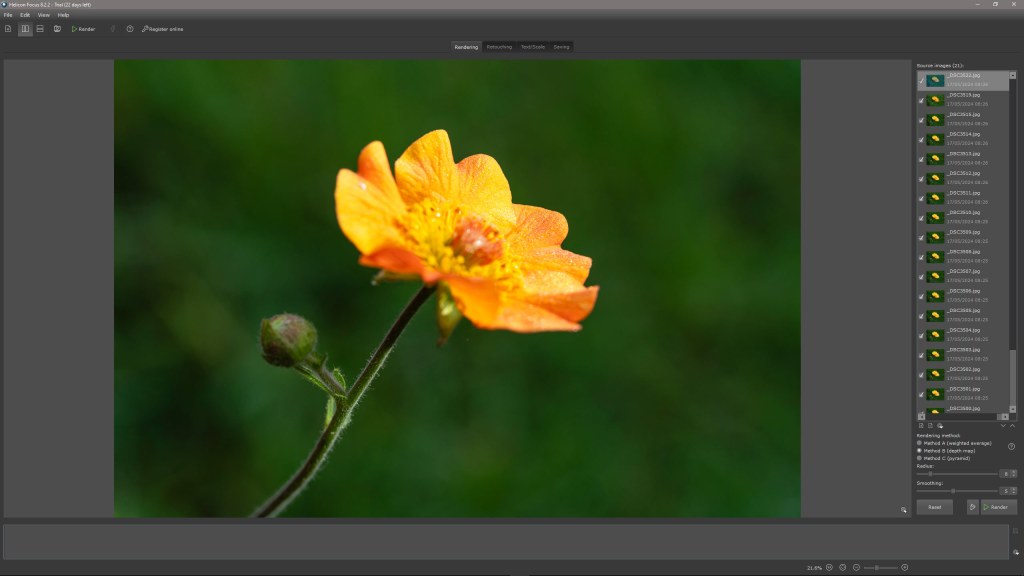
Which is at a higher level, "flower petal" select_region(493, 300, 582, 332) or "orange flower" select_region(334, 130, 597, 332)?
"orange flower" select_region(334, 130, 597, 332)

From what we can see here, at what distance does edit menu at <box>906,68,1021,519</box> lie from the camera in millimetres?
2861

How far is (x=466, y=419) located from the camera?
460 cm

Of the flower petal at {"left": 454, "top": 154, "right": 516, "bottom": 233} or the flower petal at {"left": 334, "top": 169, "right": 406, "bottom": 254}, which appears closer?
the flower petal at {"left": 334, "top": 169, "right": 406, "bottom": 254}

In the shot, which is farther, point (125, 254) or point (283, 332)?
point (125, 254)

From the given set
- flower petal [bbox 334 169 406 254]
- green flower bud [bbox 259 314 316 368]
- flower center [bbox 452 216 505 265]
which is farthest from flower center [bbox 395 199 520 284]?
green flower bud [bbox 259 314 316 368]

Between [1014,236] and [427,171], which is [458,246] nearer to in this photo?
[427,171]

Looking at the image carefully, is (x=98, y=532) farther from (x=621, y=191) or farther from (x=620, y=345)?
(x=621, y=191)

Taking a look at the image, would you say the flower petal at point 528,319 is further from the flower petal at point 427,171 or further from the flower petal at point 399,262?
the flower petal at point 427,171

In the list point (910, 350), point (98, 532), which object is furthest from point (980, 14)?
point (98, 532)

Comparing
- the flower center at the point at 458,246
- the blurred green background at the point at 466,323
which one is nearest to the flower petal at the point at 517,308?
the flower center at the point at 458,246

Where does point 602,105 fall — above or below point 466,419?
above

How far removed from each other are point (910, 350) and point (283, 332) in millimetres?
2056

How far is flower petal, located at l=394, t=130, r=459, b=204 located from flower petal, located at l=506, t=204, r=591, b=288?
0.76ft

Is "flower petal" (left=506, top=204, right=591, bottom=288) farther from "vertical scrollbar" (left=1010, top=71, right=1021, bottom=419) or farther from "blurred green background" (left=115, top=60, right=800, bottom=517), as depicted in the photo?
"blurred green background" (left=115, top=60, right=800, bottom=517)
